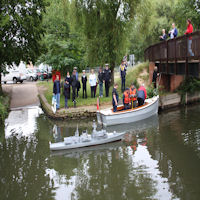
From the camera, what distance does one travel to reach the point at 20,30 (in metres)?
21.5

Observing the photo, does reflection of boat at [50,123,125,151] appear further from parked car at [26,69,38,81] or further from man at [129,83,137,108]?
parked car at [26,69,38,81]

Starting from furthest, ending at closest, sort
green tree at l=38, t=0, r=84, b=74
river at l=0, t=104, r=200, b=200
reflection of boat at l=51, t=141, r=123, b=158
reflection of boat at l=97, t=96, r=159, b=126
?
green tree at l=38, t=0, r=84, b=74 < reflection of boat at l=97, t=96, r=159, b=126 < reflection of boat at l=51, t=141, r=123, b=158 < river at l=0, t=104, r=200, b=200

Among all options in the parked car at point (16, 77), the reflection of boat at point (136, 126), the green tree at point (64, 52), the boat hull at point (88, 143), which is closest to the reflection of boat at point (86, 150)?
the boat hull at point (88, 143)

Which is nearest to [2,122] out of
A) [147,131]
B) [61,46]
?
[61,46]

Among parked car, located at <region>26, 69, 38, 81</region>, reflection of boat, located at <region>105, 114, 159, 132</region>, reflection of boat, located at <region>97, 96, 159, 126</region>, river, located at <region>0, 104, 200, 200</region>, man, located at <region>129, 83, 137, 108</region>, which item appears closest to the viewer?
river, located at <region>0, 104, 200, 200</region>

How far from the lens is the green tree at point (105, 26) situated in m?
20.8

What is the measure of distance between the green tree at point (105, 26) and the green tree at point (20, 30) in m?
3.22

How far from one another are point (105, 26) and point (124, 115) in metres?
8.73

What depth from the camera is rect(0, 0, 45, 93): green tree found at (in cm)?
2002

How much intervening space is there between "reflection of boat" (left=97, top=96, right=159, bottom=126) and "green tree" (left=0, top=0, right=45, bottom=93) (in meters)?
9.14

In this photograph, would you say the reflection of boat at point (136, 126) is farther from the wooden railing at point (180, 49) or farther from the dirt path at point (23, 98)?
the dirt path at point (23, 98)

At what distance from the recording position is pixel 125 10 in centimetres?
2097

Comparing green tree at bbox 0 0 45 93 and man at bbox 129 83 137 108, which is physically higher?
green tree at bbox 0 0 45 93

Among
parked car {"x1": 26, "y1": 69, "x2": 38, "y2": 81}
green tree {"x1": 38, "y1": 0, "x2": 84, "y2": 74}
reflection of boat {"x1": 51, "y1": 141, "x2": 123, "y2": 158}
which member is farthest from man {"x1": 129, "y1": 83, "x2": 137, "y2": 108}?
parked car {"x1": 26, "y1": 69, "x2": 38, "y2": 81}
